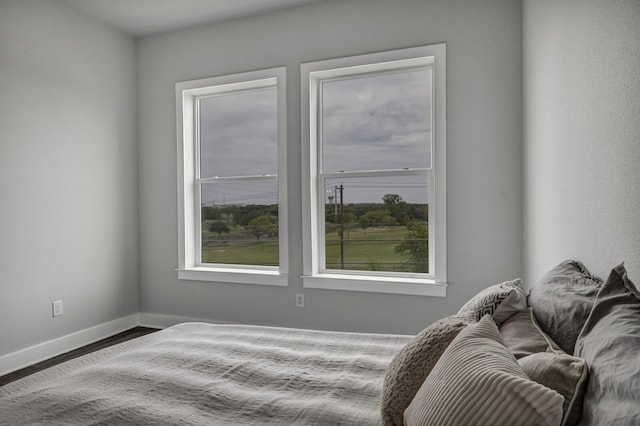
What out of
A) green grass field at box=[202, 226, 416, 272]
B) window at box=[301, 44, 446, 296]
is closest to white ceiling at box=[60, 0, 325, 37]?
window at box=[301, 44, 446, 296]

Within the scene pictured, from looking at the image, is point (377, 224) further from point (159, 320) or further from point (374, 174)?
point (159, 320)

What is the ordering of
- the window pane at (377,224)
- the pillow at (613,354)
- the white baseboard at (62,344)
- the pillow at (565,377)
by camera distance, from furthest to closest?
the window pane at (377,224)
the white baseboard at (62,344)
the pillow at (565,377)
the pillow at (613,354)

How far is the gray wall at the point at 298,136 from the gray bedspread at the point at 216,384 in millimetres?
1439

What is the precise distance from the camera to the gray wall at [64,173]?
3066 mm

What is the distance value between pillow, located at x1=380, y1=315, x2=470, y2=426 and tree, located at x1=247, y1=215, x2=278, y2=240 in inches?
110

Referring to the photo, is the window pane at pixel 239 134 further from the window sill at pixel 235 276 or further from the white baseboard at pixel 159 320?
the white baseboard at pixel 159 320

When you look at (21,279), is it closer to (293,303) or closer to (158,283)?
(158,283)

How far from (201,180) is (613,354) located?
376cm

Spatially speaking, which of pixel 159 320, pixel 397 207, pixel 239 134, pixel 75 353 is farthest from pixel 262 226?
pixel 75 353

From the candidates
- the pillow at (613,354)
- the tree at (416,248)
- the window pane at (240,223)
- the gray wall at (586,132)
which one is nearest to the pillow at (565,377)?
the pillow at (613,354)

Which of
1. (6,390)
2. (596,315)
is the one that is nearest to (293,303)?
(6,390)

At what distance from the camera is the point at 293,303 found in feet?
11.8

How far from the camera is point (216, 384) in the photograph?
1462 mm

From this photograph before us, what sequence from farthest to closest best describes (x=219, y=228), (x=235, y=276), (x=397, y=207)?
(x=219, y=228) → (x=235, y=276) → (x=397, y=207)
